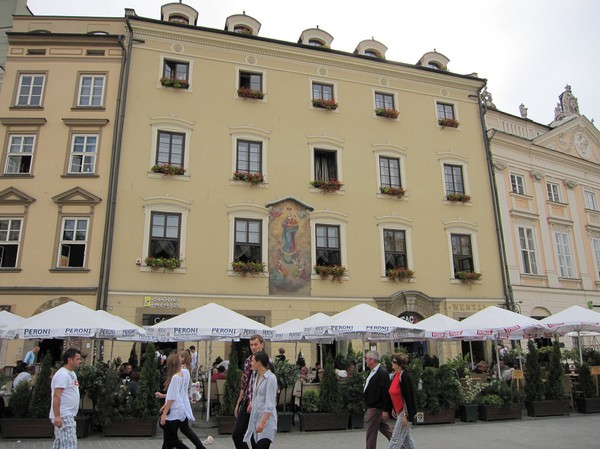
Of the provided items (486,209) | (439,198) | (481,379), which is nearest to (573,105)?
(486,209)

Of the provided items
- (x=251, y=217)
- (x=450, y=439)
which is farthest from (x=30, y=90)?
(x=450, y=439)

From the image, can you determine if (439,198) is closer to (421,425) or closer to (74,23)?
(421,425)

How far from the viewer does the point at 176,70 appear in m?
21.2

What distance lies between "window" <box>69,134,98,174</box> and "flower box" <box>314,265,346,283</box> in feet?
32.0

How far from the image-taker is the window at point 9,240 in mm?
17891

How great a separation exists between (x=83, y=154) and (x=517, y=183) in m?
21.1

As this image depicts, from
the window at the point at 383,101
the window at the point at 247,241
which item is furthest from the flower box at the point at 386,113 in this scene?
the window at the point at 247,241

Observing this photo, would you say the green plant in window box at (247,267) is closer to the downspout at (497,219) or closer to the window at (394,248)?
the window at (394,248)

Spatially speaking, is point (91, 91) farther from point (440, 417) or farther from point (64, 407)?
point (440, 417)

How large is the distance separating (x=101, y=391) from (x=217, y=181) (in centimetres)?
1099

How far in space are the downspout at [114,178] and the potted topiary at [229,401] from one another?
814 cm

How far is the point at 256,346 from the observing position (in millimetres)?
6828

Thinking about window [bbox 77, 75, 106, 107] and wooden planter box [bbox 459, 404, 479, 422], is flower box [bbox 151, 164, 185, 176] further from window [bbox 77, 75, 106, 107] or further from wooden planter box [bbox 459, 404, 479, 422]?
wooden planter box [bbox 459, 404, 479, 422]

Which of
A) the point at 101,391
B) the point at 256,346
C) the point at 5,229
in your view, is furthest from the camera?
the point at 5,229
